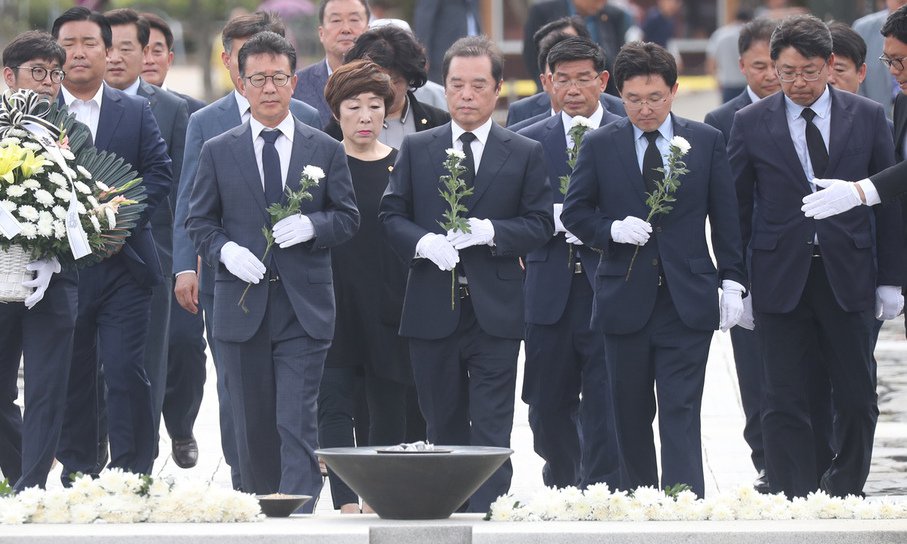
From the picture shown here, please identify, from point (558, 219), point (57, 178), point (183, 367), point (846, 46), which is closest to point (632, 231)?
point (558, 219)

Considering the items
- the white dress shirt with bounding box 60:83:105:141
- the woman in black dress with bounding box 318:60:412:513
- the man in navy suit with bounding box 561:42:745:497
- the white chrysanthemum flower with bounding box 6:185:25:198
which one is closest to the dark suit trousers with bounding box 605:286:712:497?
the man in navy suit with bounding box 561:42:745:497

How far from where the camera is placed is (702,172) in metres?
7.93

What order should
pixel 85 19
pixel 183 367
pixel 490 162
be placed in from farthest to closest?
1. pixel 183 367
2. pixel 85 19
3. pixel 490 162

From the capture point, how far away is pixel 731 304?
25.8 ft

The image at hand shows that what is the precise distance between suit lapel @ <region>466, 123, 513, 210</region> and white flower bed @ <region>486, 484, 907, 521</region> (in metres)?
1.95

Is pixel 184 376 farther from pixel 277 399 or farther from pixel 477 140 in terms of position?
pixel 477 140

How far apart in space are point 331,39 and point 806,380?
361cm

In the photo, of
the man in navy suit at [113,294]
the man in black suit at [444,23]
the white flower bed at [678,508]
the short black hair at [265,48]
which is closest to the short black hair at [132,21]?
the man in navy suit at [113,294]

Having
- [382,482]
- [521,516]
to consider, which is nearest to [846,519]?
[521,516]

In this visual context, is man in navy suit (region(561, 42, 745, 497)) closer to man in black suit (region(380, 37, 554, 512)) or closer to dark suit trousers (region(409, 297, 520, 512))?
man in black suit (region(380, 37, 554, 512))

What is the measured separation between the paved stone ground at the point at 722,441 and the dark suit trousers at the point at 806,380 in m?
0.79

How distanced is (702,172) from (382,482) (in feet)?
7.85

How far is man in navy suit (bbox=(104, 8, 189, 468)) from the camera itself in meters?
9.36

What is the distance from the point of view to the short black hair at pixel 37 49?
8453mm
